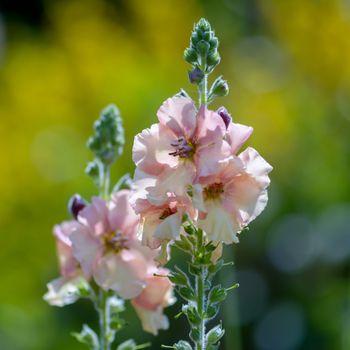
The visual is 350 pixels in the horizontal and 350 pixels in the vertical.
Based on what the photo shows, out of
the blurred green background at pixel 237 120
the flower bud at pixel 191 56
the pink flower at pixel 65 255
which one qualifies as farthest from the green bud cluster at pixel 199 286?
the blurred green background at pixel 237 120

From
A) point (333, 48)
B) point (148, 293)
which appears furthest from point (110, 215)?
point (333, 48)

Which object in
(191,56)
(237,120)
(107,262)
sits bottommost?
(107,262)

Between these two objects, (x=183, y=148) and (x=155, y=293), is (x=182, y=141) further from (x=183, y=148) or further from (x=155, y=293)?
(x=155, y=293)

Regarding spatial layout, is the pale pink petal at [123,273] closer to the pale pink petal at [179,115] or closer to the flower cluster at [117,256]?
the flower cluster at [117,256]

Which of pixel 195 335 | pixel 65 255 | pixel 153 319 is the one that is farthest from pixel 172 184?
pixel 65 255

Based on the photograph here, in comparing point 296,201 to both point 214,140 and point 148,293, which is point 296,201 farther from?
point 214,140

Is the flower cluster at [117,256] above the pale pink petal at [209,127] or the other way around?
the other way around

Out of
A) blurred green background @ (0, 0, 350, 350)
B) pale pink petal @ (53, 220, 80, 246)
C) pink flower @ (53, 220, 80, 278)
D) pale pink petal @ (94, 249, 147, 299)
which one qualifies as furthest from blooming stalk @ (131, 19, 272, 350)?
blurred green background @ (0, 0, 350, 350)
